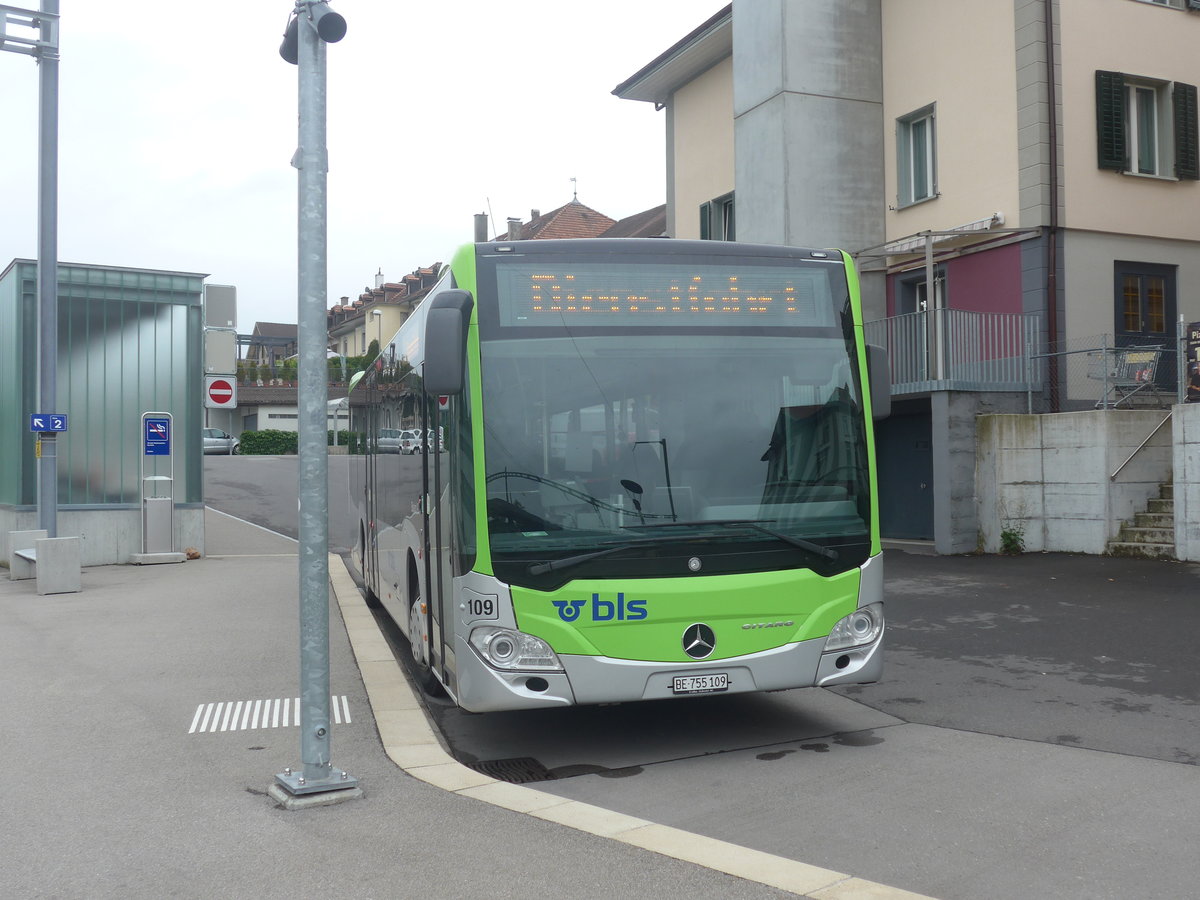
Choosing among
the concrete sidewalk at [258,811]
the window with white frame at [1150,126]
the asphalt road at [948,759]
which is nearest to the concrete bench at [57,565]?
the concrete sidewalk at [258,811]

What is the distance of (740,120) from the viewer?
23312mm

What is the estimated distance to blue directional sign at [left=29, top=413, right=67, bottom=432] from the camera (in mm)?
16266

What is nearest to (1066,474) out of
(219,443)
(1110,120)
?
(1110,120)

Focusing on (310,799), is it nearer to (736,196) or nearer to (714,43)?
(736,196)

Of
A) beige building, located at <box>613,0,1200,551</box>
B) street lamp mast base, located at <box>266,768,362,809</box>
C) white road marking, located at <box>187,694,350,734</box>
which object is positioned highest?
beige building, located at <box>613,0,1200,551</box>

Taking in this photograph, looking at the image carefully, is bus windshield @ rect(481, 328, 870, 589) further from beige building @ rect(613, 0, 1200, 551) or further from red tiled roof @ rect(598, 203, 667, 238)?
red tiled roof @ rect(598, 203, 667, 238)

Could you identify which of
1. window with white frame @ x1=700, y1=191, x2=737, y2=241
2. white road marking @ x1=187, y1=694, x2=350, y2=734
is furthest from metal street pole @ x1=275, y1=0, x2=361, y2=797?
window with white frame @ x1=700, y1=191, x2=737, y2=241

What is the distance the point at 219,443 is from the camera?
55375 millimetres

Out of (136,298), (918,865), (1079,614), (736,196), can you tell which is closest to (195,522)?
(136,298)

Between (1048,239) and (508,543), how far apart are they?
48.5ft

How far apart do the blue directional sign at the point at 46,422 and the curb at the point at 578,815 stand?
9415 millimetres

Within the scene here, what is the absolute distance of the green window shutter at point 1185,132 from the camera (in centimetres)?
1948

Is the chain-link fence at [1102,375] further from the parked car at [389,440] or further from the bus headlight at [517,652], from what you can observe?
the bus headlight at [517,652]

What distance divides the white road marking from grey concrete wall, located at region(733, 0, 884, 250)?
1528 centimetres
